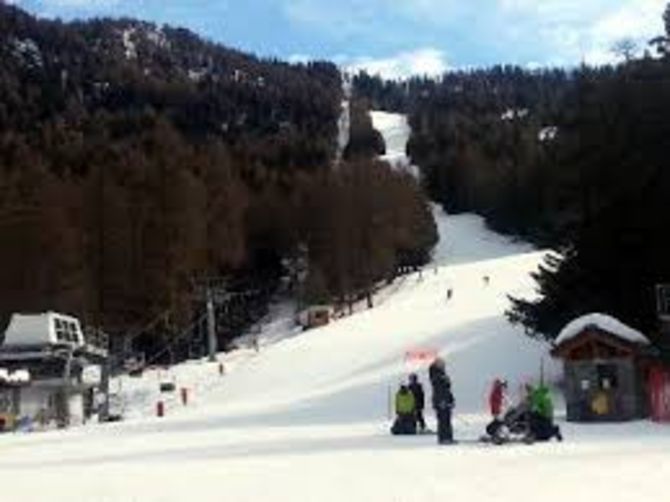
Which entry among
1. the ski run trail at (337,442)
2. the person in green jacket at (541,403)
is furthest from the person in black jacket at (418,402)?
the person in green jacket at (541,403)

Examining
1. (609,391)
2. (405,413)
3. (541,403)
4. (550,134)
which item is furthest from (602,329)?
(550,134)

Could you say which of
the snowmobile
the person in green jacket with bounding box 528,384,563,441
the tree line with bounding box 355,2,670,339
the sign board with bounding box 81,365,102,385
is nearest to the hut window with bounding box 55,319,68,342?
the sign board with bounding box 81,365,102,385

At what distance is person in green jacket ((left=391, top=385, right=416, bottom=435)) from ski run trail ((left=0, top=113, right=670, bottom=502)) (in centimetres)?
76

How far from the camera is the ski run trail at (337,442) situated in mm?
19250

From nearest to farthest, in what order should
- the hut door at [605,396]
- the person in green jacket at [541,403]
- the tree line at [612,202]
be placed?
the person in green jacket at [541,403] → the hut door at [605,396] → the tree line at [612,202]

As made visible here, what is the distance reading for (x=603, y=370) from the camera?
3669cm

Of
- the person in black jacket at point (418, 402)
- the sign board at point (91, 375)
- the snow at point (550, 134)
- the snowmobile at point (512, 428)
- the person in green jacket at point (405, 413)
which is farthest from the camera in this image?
Result: the sign board at point (91, 375)

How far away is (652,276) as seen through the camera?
46.6 metres

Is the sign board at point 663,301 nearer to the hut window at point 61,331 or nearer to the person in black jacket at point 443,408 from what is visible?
the person in black jacket at point 443,408

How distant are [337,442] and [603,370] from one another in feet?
32.5

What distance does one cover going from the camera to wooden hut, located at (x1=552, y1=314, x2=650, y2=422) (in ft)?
118

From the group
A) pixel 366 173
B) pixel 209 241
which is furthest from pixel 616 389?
pixel 366 173

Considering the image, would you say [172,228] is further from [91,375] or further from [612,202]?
→ [612,202]

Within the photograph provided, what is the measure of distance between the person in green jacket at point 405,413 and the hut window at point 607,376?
6417mm
